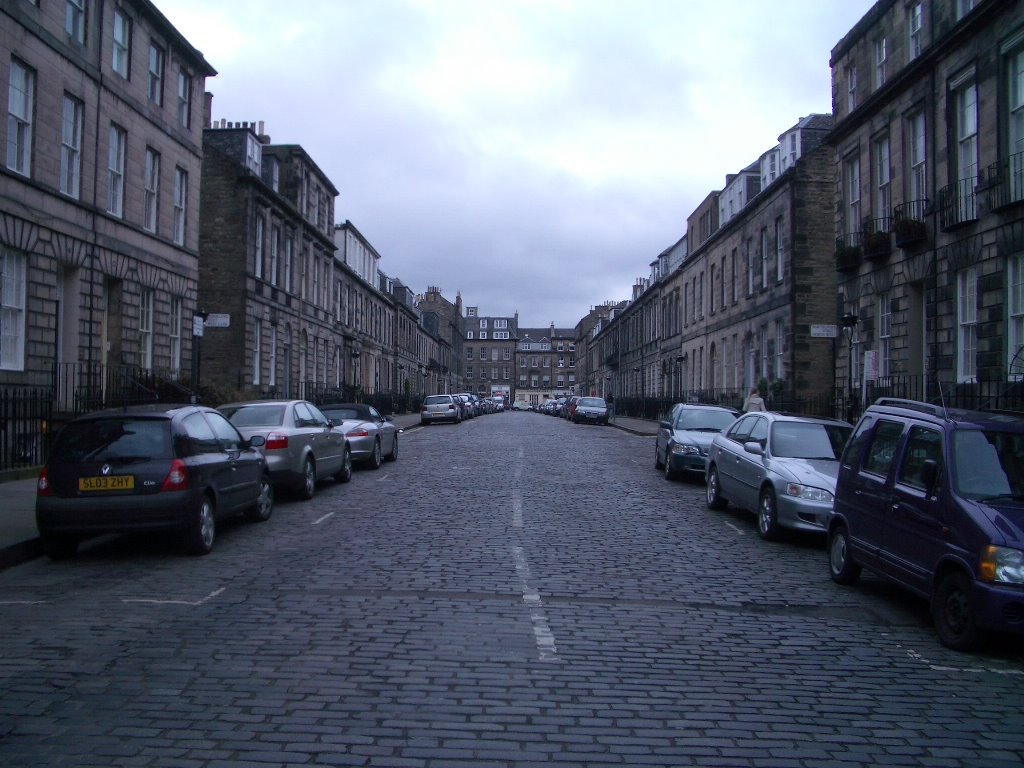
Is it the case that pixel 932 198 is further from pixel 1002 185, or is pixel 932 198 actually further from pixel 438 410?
pixel 438 410

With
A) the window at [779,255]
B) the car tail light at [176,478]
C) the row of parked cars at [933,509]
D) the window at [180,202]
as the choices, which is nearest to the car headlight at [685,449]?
the row of parked cars at [933,509]

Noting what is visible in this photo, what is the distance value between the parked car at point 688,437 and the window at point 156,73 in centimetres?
1615

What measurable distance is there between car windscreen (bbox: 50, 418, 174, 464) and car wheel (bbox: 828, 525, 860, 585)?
22.5 feet

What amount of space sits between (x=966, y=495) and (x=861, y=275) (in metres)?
18.2

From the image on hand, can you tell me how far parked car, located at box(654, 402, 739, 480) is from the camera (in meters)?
17.4

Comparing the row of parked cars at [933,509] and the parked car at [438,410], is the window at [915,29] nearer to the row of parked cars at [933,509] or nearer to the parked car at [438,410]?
the row of parked cars at [933,509]

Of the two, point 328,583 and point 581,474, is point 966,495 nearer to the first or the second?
point 328,583

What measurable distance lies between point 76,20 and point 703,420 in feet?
53.5

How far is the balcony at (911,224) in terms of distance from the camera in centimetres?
1980

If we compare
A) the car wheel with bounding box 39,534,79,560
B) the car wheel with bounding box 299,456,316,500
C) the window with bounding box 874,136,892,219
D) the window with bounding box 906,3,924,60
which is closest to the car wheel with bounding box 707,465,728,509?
the car wheel with bounding box 299,456,316,500

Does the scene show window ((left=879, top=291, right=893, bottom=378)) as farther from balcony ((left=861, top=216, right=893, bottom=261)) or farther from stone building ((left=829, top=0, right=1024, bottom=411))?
balcony ((left=861, top=216, right=893, bottom=261))

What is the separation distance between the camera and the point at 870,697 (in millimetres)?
5336

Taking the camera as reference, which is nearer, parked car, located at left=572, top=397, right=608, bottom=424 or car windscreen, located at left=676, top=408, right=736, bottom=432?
car windscreen, located at left=676, top=408, right=736, bottom=432

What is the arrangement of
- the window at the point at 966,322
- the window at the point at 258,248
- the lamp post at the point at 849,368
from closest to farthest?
the window at the point at 966,322 < the lamp post at the point at 849,368 < the window at the point at 258,248
